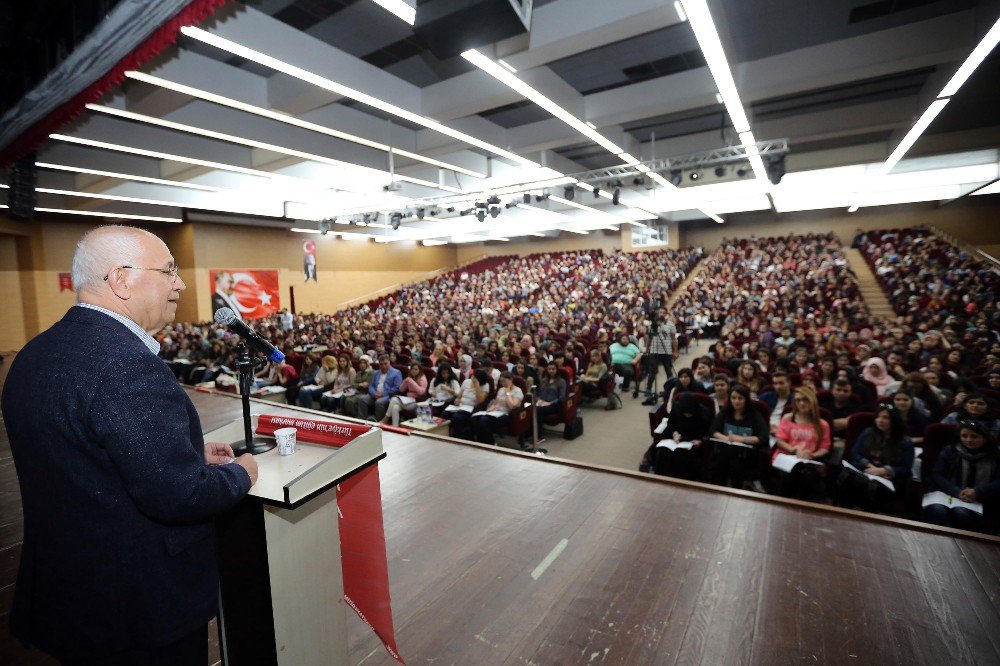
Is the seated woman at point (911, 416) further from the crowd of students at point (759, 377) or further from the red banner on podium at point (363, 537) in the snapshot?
the red banner on podium at point (363, 537)

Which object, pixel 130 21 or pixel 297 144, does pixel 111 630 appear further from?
pixel 297 144

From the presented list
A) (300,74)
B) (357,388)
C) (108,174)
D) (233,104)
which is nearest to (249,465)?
(300,74)

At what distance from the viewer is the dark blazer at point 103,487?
0.96 meters

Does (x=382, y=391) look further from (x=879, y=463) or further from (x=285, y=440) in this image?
(x=879, y=463)

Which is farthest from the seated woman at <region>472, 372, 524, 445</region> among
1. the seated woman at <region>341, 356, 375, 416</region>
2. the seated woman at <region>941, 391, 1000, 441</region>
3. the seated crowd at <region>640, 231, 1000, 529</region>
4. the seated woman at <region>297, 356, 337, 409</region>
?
the seated woman at <region>941, 391, 1000, 441</region>

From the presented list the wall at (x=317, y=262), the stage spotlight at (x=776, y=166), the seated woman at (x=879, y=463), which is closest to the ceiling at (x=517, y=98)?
the stage spotlight at (x=776, y=166)

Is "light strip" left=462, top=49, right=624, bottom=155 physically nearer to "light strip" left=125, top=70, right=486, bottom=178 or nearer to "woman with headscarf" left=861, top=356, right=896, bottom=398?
"light strip" left=125, top=70, right=486, bottom=178

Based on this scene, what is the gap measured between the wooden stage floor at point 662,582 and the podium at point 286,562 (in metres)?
0.68

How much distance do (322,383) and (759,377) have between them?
19.8 feet

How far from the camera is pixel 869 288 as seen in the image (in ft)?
48.8

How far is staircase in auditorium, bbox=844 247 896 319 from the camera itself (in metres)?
13.2

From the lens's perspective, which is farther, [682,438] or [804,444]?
[682,438]

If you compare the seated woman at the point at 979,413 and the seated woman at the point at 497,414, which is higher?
the seated woman at the point at 979,413

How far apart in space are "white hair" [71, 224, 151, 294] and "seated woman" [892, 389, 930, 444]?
5.05 m
